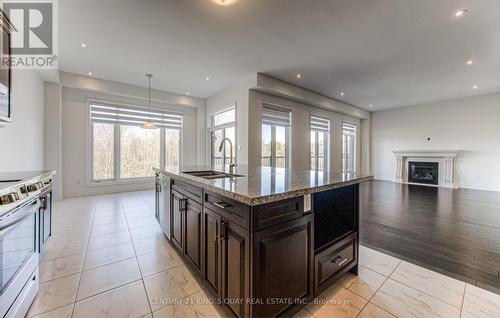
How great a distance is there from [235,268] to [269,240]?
0.28 m

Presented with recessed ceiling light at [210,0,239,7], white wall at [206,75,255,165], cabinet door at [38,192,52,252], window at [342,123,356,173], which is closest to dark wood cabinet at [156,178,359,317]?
cabinet door at [38,192,52,252]

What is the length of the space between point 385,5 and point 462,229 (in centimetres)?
335

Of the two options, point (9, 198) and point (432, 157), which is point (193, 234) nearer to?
point (9, 198)

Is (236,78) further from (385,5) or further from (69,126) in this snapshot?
(69,126)

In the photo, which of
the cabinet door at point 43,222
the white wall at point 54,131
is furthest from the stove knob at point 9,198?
the white wall at point 54,131

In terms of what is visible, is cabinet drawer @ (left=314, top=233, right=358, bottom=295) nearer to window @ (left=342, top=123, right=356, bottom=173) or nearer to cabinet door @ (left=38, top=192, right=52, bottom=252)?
cabinet door @ (left=38, top=192, right=52, bottom=252)

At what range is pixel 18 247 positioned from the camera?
137cm

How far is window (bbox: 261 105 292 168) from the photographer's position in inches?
227

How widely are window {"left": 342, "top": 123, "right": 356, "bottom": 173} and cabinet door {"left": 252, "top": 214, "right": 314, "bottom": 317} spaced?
8.00 meters

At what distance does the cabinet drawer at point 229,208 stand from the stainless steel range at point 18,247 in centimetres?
113

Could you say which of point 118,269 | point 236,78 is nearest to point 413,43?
point 236,78

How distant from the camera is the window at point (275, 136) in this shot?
577 centimetres

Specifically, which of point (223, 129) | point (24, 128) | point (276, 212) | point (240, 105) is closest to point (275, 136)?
point (240, 105)

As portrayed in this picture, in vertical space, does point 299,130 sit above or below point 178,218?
above
